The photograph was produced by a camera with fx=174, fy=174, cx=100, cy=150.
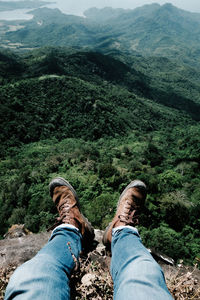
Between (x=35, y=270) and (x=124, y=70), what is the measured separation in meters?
102

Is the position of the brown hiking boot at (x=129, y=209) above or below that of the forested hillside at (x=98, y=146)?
above

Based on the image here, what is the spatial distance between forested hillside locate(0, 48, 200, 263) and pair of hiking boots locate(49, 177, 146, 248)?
337cm

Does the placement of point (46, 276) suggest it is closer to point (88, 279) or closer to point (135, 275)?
point (88, 279)

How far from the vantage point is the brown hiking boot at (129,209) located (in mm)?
2592

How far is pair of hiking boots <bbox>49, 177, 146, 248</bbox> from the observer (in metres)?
2.61

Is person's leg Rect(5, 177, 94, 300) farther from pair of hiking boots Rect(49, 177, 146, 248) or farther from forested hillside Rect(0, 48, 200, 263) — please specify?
forested hillside Rect(0, 48, 200, 263)

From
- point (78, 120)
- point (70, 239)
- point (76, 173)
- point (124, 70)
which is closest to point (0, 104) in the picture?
point (78, 120)

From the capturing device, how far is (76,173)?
41.3 feet

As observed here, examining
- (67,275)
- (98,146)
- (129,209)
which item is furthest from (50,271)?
(98,146)

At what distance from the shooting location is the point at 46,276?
1.40 m

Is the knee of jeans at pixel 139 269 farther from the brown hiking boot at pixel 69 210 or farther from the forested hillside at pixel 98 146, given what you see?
the forested hillside at pixel 98 146

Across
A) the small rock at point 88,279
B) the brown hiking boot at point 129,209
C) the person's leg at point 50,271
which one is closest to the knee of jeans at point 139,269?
the small rock at point 88,279

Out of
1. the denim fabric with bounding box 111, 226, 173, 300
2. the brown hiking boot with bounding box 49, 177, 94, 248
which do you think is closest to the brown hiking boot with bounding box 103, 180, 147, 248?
the brown hiking boot with bounding box 49, 177, 94, 248

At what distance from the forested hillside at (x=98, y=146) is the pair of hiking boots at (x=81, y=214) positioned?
337cm
